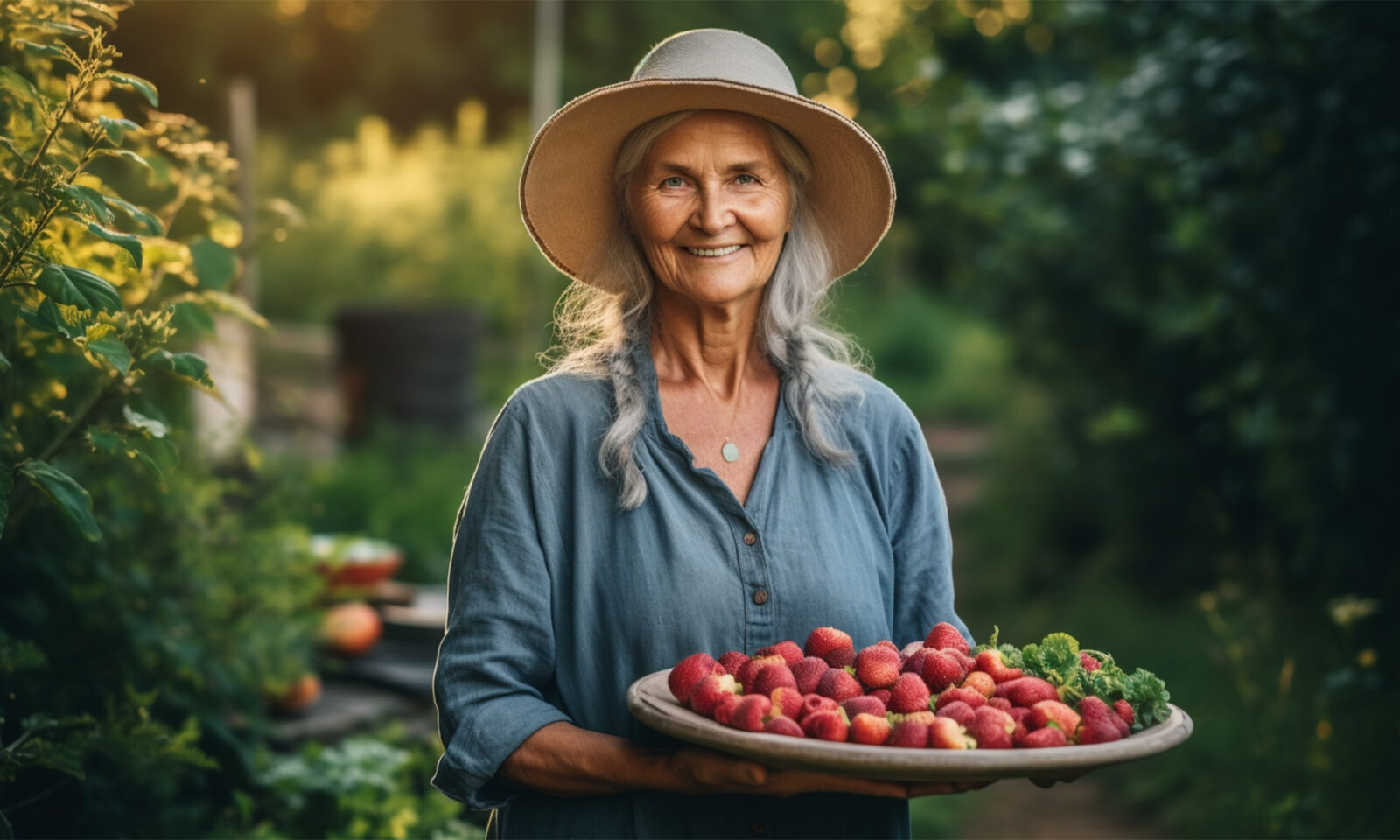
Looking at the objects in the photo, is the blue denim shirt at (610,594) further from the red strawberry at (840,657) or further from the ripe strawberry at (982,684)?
the ripe strawberry at (982,684)

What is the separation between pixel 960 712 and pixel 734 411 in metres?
0.74

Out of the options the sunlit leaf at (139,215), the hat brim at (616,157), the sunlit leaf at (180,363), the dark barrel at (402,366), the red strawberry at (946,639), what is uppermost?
the dark barrel at (402,366)

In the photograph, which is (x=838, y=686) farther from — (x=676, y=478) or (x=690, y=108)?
(x=690, y=108)

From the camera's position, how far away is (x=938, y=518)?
2.29 metres

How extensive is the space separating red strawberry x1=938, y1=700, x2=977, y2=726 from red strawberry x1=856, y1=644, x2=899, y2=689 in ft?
0.37

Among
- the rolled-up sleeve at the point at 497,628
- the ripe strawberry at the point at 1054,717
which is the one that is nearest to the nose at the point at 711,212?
the rolled-up sleeve at the point at 497,628

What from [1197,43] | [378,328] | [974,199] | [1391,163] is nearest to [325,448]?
[378,328]

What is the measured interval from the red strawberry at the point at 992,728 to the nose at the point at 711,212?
86 centimetres

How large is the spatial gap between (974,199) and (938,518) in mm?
4401

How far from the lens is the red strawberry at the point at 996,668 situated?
72.7 inches

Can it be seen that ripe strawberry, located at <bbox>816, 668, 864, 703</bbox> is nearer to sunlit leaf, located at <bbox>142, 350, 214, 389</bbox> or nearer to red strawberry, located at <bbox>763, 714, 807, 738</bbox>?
red strawberry, located at <bbox>763, 714, 807, 738</bbox>

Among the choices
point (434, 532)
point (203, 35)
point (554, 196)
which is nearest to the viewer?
point (554, 196)

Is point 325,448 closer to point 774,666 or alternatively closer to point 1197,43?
point 1197,43

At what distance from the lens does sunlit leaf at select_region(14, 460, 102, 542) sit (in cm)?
177
